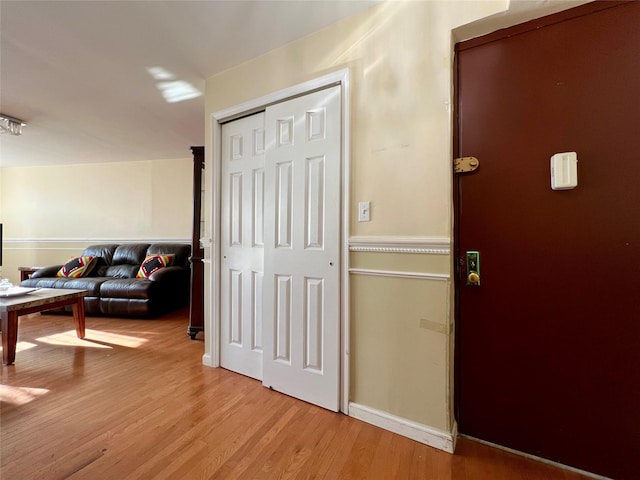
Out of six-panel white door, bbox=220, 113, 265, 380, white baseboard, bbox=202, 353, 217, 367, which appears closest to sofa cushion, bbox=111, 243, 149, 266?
white baseboard, bbox=202, 353, 217, 367

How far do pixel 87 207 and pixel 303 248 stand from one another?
5.57 m

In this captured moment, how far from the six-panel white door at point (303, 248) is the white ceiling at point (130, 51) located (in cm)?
44

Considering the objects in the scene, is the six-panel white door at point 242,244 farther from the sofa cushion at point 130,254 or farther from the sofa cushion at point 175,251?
the sofa cushion at point 130,254

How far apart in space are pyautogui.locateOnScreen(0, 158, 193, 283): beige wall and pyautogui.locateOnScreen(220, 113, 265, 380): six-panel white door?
9.88 feet

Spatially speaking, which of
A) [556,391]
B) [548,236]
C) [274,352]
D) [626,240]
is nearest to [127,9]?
[274,352]

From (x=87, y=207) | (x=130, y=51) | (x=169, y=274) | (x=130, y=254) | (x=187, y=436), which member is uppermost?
(x=130, y=51)

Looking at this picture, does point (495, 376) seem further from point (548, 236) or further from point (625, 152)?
point (625, 152)

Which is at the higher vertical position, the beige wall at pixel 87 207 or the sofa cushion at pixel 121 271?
the beige wall at pixel 87 207

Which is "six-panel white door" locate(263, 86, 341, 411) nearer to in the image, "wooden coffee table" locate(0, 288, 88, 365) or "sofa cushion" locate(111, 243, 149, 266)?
"wooden coffee table" locate(0, 288, 88, 365)

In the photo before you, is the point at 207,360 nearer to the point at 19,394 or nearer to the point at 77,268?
the point at 19,394


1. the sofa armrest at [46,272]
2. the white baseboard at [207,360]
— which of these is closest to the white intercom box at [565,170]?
the white baseboard at [207,360]

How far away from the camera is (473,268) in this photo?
4.88 feet

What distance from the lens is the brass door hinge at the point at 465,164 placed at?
1.48 meters

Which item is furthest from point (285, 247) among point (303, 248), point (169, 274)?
point (169, 274)
